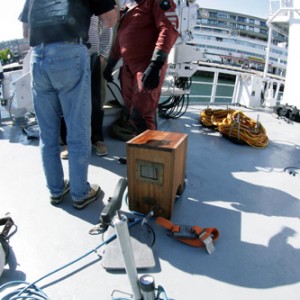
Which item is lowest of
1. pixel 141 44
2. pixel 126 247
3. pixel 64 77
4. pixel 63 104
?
pixel 126 247

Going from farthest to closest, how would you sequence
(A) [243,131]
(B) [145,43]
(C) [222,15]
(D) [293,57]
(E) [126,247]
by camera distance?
(C) [222,15]
(D) [293,57]
(A) [243,131]
(B) [145,43]
(E) [126,247]

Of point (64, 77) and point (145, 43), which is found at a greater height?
point (145, 43)

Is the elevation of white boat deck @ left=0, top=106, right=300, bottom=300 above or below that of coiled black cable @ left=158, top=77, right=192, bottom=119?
below

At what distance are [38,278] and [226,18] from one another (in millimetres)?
65856

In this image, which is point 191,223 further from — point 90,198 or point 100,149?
point 100,149

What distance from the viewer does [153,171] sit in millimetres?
1407

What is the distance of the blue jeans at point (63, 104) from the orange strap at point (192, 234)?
606mm

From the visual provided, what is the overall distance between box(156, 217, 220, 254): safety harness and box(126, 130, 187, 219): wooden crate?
0.54 feet

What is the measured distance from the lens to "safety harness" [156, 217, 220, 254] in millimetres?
1259

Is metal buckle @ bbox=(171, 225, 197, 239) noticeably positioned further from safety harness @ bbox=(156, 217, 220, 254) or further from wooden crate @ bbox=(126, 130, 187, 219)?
wooden crate @ bbox=(126, 130, 187, 219)

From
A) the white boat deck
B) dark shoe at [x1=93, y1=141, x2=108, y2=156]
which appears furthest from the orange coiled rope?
dark shoe at [x1=93, y1=141, x2=108, y2=156]

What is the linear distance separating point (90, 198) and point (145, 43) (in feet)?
3.99

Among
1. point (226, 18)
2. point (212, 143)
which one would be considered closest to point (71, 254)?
point (212, 143)

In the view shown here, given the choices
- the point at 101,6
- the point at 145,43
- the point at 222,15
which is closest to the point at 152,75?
the point at 145,43
